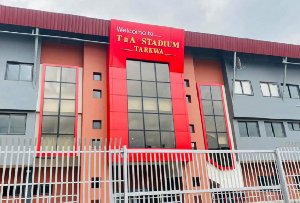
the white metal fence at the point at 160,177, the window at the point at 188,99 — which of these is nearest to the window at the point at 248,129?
the window at the point at 188,99

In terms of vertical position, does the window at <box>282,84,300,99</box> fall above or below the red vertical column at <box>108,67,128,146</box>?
above

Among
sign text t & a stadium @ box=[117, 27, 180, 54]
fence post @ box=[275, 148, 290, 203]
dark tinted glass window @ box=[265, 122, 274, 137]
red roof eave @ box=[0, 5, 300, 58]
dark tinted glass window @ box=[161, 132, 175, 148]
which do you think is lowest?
fence post @ box=[275, 148, 290, 203]

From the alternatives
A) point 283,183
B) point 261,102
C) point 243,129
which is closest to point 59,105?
point 283,183

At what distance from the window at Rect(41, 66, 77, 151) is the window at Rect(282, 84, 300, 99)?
51.7 ft

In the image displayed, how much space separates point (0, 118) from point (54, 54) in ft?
15.7

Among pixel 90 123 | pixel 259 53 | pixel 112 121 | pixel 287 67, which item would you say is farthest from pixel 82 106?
pixel 287 67

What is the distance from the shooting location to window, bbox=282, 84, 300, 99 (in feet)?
62.2

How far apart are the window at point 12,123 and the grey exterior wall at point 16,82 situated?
1.74 feet

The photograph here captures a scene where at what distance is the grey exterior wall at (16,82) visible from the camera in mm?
13078

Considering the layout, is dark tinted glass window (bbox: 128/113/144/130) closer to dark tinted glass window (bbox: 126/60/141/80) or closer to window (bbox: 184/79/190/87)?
dark tinted glass window (bbox: 126/60/141/80)

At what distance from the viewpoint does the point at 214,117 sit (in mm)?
16766

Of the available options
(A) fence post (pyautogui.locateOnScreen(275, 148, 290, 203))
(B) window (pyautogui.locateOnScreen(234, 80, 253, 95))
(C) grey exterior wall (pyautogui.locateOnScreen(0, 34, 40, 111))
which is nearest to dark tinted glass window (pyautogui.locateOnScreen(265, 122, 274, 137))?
(B) window (pyautogui.locateOnScreen(234, 80, 253, 95))

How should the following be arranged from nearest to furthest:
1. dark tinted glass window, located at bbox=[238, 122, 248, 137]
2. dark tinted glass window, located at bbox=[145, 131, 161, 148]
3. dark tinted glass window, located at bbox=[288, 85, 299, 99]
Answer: dark tinted glass window, located at bbox=[145, 131, 161, 148] < dark tinted glass window, located at bbox=[238, 122, 248, 137] < dark tinted glass window, located at bbox=[288, 85, 299, 99]

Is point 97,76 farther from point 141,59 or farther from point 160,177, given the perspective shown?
point 160,177
